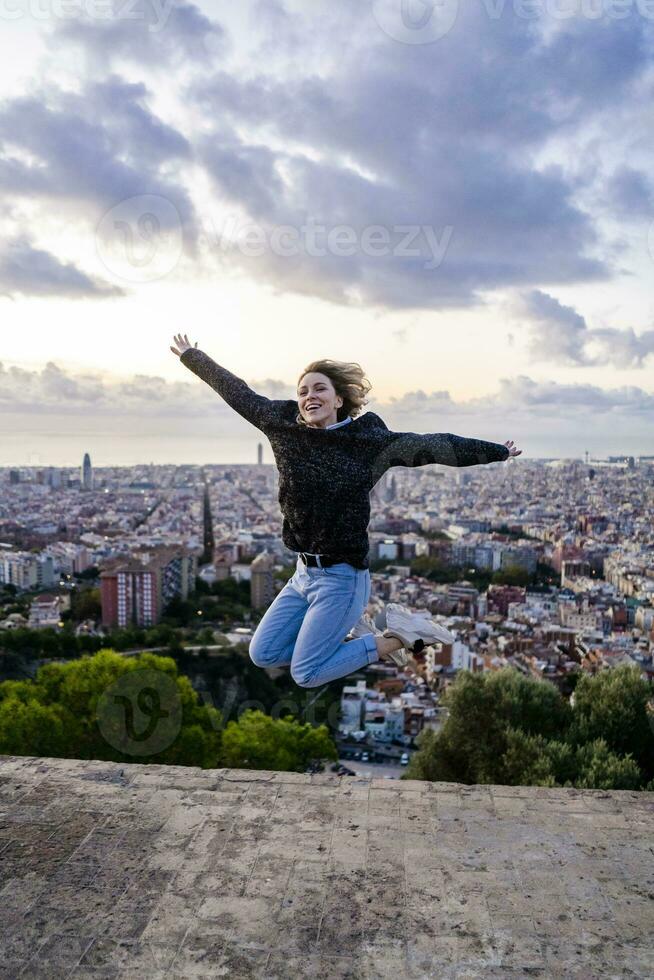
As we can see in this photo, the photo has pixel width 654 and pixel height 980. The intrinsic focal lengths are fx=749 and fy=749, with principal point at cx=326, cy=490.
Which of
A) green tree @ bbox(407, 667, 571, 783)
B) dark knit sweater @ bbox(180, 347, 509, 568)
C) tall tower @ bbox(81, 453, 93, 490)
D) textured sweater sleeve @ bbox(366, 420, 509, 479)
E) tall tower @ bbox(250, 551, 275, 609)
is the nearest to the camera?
textured sweater sleeve @ bbox(366, 420, 509, 479)

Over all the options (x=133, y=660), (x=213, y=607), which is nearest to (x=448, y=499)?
(x=213, y=607)

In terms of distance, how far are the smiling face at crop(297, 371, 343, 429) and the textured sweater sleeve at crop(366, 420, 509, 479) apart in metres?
0.19

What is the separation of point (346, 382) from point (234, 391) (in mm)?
365

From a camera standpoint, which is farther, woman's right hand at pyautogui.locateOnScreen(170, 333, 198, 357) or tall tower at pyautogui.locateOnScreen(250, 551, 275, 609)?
tall tower at pyautogui.locateOnScreen(250, 551, 275, 609)

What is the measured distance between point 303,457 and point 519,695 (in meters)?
6.00

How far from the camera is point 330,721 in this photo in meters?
22.5

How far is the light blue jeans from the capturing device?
2246 mm

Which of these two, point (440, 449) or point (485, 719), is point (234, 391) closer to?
point (440, 449)

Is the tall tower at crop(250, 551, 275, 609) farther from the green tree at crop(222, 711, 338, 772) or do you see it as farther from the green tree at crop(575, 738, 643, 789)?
the green tree at crop(575, 738, 643, 789)

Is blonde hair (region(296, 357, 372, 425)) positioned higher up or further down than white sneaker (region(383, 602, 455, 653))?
higher up

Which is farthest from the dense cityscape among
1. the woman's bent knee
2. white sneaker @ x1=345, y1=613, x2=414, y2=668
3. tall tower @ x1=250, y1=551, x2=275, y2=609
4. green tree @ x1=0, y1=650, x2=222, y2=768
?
the woman's bent knee

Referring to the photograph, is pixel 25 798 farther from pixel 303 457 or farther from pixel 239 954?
pixel 303 457

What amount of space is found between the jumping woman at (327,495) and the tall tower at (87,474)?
52338 mm

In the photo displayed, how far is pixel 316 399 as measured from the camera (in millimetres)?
2234
